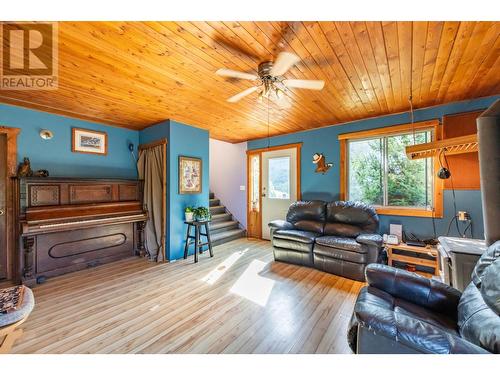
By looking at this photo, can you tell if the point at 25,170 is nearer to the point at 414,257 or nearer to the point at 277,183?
the point at 277,183

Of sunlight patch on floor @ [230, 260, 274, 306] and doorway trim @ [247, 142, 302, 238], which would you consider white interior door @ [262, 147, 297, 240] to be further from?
sunlight patch on floor @ [230, 260, 274, 306]

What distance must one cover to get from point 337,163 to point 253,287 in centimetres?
274

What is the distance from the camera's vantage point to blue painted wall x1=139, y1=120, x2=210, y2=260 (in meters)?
3.51

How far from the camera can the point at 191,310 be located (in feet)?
6.91

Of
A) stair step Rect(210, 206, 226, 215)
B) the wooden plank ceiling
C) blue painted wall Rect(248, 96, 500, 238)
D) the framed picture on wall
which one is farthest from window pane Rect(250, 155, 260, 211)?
the wooden plank ceiling

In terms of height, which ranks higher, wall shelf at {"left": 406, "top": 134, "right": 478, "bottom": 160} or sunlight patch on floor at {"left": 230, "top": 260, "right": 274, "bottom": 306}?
wall shelf at {"left": 406, "top": 134, "right": 478, "bottom": 160}

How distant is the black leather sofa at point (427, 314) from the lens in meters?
0.93

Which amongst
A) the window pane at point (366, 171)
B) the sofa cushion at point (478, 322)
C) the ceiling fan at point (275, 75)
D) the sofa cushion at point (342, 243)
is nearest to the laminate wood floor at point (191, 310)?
the sofa cushion at point (342, 243)

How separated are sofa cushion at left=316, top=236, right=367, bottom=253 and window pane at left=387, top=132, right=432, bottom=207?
1.20 metres

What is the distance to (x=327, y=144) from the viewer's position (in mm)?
4039

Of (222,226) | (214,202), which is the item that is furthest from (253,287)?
(214,202)
